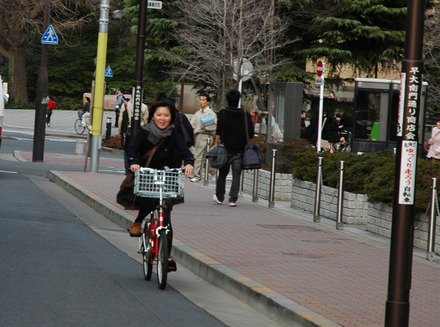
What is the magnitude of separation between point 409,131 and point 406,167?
25 cm

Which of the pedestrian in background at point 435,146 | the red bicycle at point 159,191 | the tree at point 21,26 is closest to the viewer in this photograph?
the red bicycle at point 159,191

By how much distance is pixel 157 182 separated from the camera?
8609mm

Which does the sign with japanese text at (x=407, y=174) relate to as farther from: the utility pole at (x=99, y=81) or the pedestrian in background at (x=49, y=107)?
the pedestrian in background at (x=49, y=107)

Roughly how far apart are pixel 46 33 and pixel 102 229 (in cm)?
1398

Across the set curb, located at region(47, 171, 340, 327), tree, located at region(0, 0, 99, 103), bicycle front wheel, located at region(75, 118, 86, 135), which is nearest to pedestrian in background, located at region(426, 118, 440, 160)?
curb, located at region(47, 171, 340, 327)

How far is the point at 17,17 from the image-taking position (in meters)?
55.2

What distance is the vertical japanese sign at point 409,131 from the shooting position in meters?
→ 6.33

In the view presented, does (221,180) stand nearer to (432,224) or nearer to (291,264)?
(432,224)

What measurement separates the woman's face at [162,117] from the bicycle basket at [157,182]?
26.5 inches

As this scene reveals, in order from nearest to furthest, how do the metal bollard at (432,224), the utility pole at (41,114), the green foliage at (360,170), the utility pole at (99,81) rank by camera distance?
the metal bollard at (432,224) → the green foliage at (360,170) → the utility pole at (99,81) → the utility pole at (41,114)

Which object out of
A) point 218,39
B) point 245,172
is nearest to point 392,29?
point 218,39

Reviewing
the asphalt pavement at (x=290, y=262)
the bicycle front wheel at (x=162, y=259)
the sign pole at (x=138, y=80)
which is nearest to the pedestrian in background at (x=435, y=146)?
the asphalt pavement at (x=290, y=262)

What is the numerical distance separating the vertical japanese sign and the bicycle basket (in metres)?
2.76

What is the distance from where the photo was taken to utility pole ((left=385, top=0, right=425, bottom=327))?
250 inches
